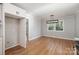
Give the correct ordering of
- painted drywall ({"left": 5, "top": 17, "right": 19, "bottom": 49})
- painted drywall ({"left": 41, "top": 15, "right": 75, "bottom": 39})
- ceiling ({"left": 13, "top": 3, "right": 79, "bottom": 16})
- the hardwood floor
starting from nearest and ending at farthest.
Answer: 1. the hardwood floor
2. ceiling ({"left": 13, "top": 3, "right": 79, "bottom": 16})
3. painted drywall ({"left": 5, "top": 17, "right": 19, "bottom": 49})
4. painted drywall ({"left": 41, "top": 15, "right": 75, "bottom": 39})

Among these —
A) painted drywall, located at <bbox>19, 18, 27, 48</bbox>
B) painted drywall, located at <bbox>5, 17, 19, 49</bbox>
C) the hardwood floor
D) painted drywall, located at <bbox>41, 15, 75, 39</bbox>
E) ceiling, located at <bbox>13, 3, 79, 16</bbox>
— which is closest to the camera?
the hardwood floor

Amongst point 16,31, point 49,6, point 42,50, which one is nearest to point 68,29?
point 49,6

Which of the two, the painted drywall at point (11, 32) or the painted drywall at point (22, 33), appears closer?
the painted drywall at point (11, 32)

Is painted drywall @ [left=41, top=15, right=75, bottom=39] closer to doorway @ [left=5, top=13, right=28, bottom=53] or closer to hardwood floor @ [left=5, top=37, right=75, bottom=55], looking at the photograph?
hardwood floor @ [left=5, top=37, right=75, bottom=55]

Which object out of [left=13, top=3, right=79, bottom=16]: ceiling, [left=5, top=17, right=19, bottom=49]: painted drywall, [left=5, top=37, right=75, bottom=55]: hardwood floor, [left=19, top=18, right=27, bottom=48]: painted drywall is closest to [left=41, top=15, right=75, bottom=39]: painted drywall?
[left=13, top=3, right=79, bottom=16]: ceiling

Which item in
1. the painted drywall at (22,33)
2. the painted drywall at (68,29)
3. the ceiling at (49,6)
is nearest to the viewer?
the ceiling at (49,6)

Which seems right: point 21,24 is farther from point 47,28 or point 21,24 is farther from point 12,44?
point 47,28

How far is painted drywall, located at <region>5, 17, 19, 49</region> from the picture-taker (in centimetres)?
290

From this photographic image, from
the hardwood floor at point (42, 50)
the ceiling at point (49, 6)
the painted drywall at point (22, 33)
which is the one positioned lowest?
the hardwood floor at point (42, 50)

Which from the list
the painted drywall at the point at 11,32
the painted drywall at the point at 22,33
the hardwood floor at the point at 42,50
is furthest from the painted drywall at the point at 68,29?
the painted drywall at the point at 11,32

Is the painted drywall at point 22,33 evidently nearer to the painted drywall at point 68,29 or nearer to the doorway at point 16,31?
the doorway at point 16,31

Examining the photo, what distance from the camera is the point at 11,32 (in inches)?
125

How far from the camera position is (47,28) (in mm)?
6852

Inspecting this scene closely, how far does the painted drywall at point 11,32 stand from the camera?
290 centimetres
